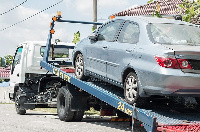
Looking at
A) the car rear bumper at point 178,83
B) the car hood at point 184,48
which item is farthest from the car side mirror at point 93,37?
the car rear bumper at point 178,83

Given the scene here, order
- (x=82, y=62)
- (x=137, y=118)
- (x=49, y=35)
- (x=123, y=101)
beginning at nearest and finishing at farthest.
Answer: (x=137, y=118)
(x=123, y=101)
(x=82, y=62)
(x=49, y=35)

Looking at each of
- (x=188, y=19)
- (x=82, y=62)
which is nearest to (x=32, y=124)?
(x=82, y=62)

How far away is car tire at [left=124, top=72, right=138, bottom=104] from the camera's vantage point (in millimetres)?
7637

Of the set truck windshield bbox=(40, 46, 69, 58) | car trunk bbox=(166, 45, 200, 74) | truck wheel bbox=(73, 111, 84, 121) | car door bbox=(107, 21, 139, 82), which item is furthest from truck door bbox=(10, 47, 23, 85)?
car trunk bbox=(166, 45, 200, 74)

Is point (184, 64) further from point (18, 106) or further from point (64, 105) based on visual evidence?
point (18, 106)

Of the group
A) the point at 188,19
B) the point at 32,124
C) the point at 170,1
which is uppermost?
the point at 170,1

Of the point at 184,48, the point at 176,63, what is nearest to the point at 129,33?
the point at 184,48

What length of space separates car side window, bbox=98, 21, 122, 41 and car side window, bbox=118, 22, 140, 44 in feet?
0.98

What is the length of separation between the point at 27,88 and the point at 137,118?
7118mm

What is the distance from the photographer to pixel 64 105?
11.1m

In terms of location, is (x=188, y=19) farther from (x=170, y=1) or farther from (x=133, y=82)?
(x=170, y=1)

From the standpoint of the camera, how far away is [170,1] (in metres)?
23.1

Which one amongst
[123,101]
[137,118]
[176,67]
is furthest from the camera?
[123,101]

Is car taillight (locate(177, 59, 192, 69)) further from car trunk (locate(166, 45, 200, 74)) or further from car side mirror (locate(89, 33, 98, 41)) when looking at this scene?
car side mirror (locate(89, 33, 98, 41))
